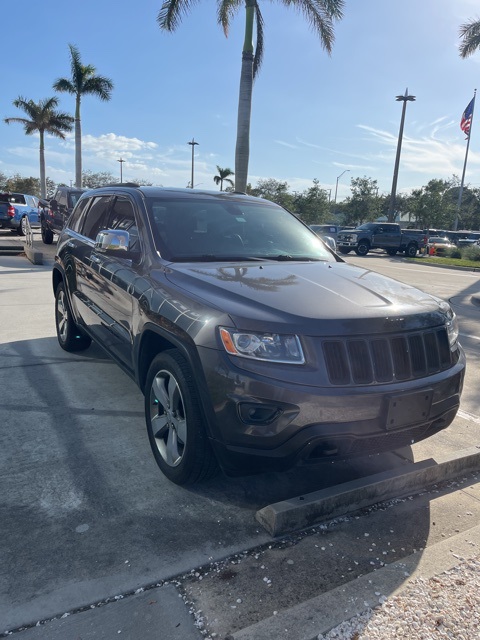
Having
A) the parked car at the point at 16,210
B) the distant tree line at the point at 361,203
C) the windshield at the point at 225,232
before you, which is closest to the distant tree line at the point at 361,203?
the distant tree line at the point at 361,203

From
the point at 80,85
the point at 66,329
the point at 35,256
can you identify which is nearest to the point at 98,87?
the point at 80,85

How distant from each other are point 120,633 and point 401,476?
1.86m

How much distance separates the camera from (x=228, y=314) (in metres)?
2.56

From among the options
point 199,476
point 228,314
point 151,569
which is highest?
point 228,314

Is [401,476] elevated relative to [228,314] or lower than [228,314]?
lower

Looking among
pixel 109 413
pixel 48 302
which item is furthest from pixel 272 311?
pixel 48 302

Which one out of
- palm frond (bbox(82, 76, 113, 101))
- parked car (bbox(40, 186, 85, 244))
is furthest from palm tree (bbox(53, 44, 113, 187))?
parked car (bbox(40, 186, 85, 244))

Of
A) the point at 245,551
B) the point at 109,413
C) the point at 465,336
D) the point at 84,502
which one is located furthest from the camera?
the point at 465,336

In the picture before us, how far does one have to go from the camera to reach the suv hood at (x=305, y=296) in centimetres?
254

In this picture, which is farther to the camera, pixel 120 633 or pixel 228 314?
pixel 228 314

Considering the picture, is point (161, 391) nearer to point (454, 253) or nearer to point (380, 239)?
point (380, 239)

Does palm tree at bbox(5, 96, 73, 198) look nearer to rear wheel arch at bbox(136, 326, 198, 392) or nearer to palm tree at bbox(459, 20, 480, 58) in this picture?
palm tree at bbox(459, 20, 480, 58)

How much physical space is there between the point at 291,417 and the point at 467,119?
41.0 meters

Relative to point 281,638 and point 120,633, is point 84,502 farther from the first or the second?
point 281,638
